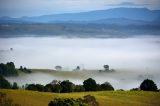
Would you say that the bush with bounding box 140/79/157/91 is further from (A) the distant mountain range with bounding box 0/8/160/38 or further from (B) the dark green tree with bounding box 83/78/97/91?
(A) the distant mountain range with bounding box 0/8/160/38

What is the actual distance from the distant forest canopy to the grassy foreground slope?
7166mm

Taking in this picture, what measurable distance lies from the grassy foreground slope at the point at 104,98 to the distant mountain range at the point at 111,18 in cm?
622

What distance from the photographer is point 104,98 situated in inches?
720

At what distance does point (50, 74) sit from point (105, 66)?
25.5 ft

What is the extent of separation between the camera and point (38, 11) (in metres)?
25.5

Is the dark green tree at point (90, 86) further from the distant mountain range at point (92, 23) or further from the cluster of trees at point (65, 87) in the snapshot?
the distant mountain range at point (92, 23)

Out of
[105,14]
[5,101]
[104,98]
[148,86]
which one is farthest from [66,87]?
[105,14]

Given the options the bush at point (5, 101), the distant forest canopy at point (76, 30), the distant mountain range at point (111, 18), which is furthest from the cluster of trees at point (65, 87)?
the bush at point (5, 101)

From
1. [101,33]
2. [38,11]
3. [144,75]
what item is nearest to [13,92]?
[38,11]

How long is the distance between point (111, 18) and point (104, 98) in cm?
1993

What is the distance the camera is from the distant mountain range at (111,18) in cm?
2603

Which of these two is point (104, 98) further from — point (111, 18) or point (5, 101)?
point (111, 18)

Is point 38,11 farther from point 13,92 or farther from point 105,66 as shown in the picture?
point 105,66

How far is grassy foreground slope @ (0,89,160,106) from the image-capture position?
53.2 ft
